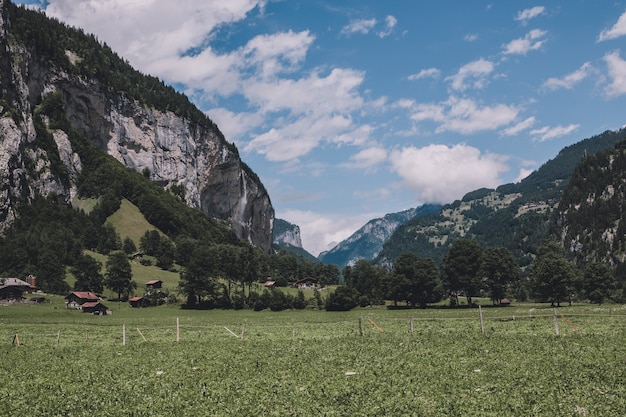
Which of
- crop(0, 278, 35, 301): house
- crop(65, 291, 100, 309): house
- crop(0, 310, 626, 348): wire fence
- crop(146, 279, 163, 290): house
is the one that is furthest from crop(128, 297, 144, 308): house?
crop(0, 310, 626, 348): wire fence

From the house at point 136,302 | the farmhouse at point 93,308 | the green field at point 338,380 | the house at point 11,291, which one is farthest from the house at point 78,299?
the green field at point 338,380

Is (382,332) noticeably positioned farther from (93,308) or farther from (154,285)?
(154,285)

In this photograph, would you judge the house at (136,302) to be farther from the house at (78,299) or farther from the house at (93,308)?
the house at (93,308)

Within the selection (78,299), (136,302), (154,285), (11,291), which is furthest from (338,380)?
(154,285)

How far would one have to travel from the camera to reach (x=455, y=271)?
399ft

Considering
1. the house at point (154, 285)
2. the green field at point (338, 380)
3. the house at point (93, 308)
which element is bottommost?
the house at point (93, 308)

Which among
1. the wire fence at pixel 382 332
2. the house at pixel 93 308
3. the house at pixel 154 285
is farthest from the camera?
the house at pixel 154 285

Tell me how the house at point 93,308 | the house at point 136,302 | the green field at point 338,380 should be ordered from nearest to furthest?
1. the green field at point 338,380
2. the house at point 93,308
3. the house at point 136,302

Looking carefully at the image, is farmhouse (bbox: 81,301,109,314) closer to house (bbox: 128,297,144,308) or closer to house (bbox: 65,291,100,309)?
house (bbox: 65,291,100,309)

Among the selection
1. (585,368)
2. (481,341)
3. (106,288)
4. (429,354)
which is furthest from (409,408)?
(106,288)

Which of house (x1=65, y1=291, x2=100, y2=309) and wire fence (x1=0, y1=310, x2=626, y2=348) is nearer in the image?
wire fence (x1=0, y1=310, x2=626, y2=348)

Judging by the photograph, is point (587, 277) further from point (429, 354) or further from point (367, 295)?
point (429, 354)

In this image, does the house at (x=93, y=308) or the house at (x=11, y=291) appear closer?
the house at (x=93, y=308)

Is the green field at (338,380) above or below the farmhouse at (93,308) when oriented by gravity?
above
